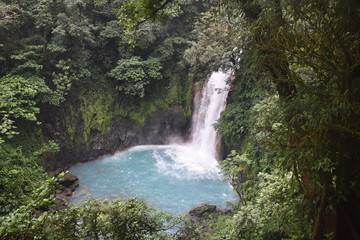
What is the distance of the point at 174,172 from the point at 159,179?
0.85m

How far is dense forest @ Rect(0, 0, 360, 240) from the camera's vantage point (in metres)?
2.53

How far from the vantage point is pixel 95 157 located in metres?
13.6

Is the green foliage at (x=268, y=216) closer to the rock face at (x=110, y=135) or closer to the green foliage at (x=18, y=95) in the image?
the green foliage at (x=18, y=95)

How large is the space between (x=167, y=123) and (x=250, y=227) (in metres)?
10.8

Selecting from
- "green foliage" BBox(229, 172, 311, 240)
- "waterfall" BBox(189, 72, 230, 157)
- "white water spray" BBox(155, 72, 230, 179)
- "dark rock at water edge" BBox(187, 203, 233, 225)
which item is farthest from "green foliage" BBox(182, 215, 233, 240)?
"waterfall" BBox(189, 72, 230, 157)

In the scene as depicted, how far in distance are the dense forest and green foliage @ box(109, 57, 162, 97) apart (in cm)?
8

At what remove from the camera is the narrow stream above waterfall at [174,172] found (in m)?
10.3

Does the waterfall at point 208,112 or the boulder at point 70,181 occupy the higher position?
the waterfall at point 208,112

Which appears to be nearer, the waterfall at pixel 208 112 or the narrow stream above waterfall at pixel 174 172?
the narrow stream above waterfall at pixel 174 172

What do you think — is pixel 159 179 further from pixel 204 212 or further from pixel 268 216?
pixel 268 216

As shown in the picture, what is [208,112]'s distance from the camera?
13672 millimetres

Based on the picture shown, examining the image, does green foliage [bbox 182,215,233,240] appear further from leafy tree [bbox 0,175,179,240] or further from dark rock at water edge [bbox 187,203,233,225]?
leafy tree [bbox 0,175,179,240]

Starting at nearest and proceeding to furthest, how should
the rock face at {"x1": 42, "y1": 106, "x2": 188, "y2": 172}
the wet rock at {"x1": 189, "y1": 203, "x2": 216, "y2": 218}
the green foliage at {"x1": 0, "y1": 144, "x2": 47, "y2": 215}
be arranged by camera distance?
1. the green foliage at {"x1": 0, "y1": 144, "x2": 47, "y2": 215}
2. the wet rock at {"x1": 189, "y1": 203, "x2": 216, "y2": 218}
3. the rock face at {"x1": 42, "y1": 106, "x2": 188, "y2": 172}

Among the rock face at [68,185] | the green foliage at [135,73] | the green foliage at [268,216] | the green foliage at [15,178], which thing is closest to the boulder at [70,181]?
the rock face at [68,185]
